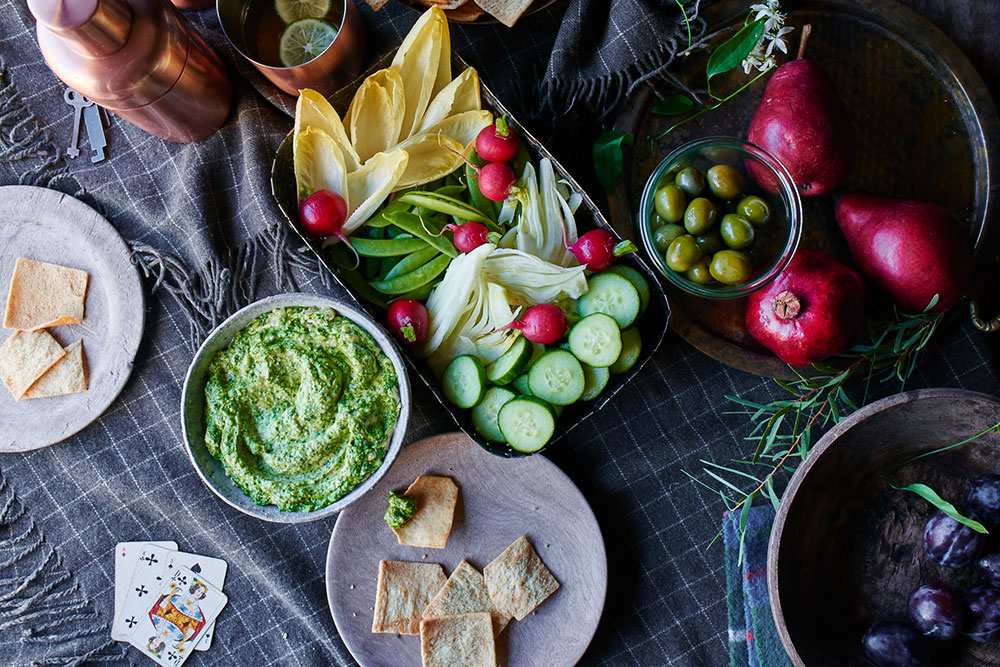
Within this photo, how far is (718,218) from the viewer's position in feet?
5.60

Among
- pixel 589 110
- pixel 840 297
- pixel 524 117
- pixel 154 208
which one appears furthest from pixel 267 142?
pixel 840 297

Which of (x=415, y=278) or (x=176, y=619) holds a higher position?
(x=415, y=278)

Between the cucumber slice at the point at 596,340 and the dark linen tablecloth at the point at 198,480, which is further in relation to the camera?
the dark linen tablecloth at the point at 198,480

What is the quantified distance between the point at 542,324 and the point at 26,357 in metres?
1.27

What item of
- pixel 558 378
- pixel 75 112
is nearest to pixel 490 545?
pixel 558 378

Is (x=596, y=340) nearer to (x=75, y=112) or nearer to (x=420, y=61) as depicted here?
(x=420, y=61)

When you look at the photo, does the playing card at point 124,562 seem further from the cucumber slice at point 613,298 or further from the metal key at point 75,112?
the cucumber slice at point 613,298

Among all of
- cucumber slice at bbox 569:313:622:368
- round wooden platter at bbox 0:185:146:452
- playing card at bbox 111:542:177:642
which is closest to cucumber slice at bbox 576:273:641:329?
cucumber slice at bbox 569:313:622:368

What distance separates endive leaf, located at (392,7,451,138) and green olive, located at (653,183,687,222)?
0.57 m

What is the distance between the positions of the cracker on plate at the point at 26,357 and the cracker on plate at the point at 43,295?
3 cm

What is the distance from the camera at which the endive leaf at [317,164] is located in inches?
67.5

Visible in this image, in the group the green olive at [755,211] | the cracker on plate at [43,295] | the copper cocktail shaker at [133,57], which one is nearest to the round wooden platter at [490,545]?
the green olive at [755,211]

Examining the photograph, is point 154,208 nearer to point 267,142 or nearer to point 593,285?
point 267,142

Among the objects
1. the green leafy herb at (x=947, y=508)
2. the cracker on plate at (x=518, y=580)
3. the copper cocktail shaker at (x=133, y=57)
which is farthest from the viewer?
the cracker on plate at (x=518, y=580)
